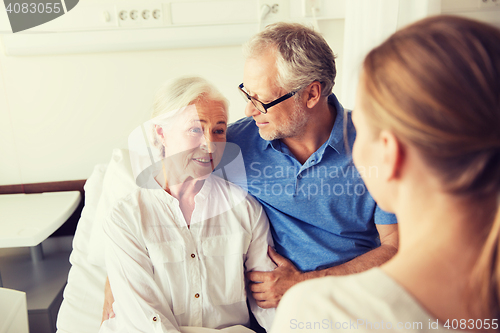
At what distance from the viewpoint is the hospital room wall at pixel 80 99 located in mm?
1929

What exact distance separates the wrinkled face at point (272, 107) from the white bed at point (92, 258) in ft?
2.25

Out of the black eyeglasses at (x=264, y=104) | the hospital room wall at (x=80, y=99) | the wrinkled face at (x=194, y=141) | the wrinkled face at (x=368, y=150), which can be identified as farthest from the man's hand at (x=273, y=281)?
the hospital room wall at (x=80, y=99)

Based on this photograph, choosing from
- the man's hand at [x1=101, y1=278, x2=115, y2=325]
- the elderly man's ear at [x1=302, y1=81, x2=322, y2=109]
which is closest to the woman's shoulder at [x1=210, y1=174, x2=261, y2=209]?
the elderly man's ear at [x1=302, y1=81, x2=322, y2=109]

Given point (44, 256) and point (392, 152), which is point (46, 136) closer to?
point (44, 256)

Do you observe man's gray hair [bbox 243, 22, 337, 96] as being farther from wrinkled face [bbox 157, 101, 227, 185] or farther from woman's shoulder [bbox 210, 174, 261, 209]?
woman's shoulder [bbox 210, 174, 261, 209]

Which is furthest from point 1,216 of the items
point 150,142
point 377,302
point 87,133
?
point 377,302

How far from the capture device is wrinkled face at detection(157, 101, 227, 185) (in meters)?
1.24

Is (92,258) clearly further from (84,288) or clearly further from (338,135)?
(338,135)

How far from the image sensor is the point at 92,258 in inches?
62.2

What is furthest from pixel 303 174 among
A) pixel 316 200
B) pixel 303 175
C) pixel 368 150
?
pixel 368 150

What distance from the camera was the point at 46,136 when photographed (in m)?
2.00

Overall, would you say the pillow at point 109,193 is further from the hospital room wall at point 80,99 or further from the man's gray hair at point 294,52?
the man's gray hair at point 294,52

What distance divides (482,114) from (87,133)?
1.99 metres

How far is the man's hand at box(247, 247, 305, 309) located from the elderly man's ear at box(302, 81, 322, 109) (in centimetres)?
59
